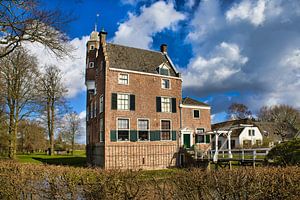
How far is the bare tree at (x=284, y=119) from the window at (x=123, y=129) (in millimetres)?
37268

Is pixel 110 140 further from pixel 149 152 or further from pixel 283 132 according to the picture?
pixel 283 132

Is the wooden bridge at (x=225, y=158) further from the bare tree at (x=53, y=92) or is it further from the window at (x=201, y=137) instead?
the bare tree at (x=53, y=92)

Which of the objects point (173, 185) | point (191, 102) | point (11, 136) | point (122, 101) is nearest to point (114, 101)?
point (122, 101)

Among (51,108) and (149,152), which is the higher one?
(51,108)

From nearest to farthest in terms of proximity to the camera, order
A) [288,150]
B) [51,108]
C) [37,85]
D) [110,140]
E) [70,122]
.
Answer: [288,150]
[110,140]
[37,85]
[51,108]
[70,122]

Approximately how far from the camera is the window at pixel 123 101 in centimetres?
2352

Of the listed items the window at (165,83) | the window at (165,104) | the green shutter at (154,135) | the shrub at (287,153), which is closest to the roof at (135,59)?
the window at (165,83)

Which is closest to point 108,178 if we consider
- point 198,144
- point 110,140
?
point 110,140

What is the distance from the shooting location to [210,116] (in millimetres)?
29797

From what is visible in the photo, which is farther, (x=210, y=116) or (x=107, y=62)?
(x=210, y=116)

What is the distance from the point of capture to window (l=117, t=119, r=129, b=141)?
2301cm

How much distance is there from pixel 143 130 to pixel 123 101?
338 cm

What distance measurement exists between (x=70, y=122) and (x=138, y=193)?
1853 inches

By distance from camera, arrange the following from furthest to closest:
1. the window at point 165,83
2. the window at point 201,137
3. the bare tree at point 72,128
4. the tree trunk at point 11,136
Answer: the bare tree at point 72,128 < the window at point 201,137 < the tree trunk at point 11,136 < the window at point 165,83
